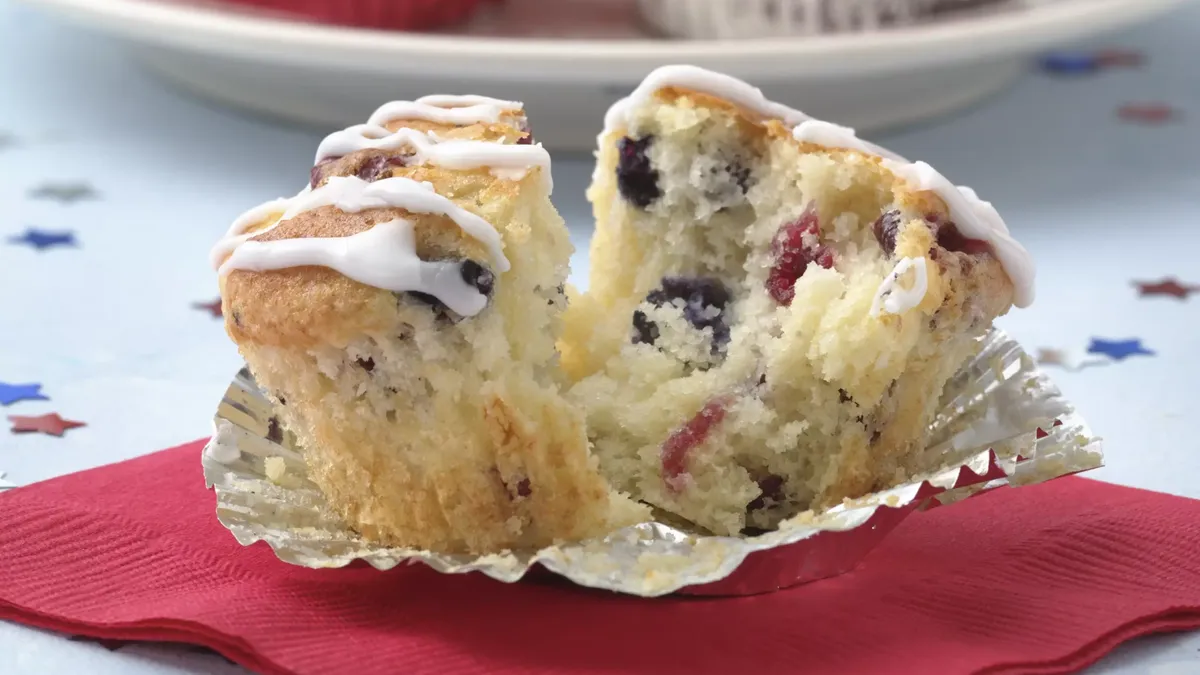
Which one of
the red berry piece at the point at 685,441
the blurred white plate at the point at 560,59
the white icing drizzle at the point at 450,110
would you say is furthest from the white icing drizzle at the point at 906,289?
the blurred white plate at the point at 560,59

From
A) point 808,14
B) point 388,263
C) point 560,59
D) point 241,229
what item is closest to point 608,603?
point 388,263

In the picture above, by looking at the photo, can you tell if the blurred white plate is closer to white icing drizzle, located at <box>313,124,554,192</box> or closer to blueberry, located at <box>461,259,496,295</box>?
white icing drizzle, located at <box>313,124,554,192</box>

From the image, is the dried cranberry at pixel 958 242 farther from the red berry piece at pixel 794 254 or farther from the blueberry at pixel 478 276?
the blueberry at pixel 478 276

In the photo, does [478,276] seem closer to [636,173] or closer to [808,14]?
[636,173]

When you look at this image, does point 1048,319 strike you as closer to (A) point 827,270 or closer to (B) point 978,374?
(B) point 978,374

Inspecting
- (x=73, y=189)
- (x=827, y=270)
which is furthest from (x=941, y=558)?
(x=73, y=189)

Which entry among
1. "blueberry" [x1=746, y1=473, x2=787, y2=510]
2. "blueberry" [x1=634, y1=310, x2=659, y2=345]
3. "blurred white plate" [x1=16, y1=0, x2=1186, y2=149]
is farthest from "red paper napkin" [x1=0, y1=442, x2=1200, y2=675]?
"blurred white plate" [x1=16, y1=0, x2=1186, y2=149]

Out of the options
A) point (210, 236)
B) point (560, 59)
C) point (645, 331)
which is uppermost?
point (560, 59)
